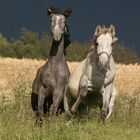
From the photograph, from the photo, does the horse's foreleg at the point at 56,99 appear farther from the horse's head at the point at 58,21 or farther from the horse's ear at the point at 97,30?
the horse's ear at the point at 97,30

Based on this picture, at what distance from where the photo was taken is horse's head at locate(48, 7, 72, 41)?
48.8 feet

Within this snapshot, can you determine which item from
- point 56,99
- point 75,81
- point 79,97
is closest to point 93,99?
point 79,97

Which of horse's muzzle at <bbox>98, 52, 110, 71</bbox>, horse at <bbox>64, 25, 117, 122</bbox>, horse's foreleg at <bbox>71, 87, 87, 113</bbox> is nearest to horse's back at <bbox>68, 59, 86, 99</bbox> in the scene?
horse at <bbox>64, 25, 117, 122</bbox>

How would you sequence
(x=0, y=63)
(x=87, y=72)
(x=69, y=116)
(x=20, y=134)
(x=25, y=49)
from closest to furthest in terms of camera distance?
(x=20, y=134) → (x=87, y=72) → (x=69, y=116) → (x=0, y=63) → (x=25, y=49)

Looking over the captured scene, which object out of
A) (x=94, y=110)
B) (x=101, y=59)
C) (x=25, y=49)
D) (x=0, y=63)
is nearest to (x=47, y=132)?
(x=101, y=59)

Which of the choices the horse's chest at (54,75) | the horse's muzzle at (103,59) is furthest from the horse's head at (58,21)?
the horse's muzzle at (103,59)

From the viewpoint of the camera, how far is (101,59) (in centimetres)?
1346

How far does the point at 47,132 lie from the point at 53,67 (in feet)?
9.31

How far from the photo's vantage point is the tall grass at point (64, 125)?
12273 millimetres

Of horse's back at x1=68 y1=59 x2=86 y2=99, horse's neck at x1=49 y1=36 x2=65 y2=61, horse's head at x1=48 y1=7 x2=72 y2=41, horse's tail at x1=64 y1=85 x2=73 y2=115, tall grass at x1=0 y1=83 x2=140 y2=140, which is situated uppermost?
horse's head at x1=48 y1=7 x2=72 y2=41

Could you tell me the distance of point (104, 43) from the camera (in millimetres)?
13805

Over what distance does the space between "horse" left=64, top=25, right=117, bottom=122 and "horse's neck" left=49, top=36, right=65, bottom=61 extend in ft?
1.96

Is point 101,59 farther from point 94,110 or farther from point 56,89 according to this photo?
point 94,110

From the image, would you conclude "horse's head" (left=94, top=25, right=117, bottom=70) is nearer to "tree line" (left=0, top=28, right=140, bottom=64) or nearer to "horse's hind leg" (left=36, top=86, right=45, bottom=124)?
"horse's hind leg" (left=36, top=86, right=45, bottom=124)
